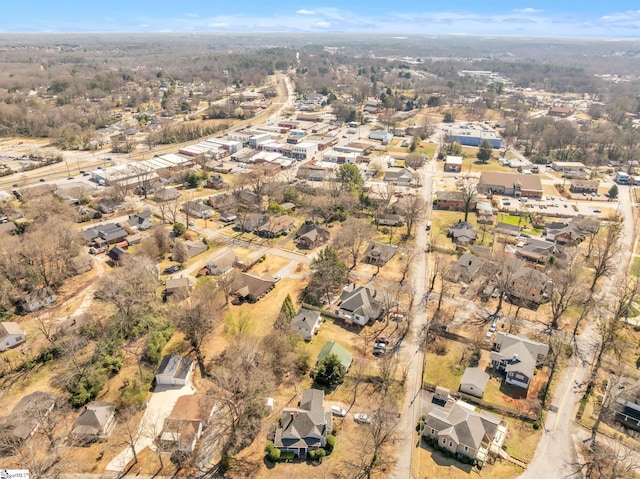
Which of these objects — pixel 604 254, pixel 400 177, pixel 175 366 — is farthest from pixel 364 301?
pixel 400 177

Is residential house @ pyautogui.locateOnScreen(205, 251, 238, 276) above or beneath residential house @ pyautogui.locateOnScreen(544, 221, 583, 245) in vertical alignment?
beneath

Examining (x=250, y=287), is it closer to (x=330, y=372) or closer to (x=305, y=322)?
(x=305, y=322)

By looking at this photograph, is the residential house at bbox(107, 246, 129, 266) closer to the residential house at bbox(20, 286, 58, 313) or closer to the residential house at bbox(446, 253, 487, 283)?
the residential house at bbox(20, 286, 58, 313)

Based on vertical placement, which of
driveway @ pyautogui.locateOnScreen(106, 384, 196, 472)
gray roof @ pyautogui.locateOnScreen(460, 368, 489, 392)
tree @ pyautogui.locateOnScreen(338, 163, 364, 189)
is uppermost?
tree @ pyautogui.locateOnScreen(338, 163, 364, 189)

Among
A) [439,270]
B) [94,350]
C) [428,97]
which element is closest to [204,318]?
[94,350]

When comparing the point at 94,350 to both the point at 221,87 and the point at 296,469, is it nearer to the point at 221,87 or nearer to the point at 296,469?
the point at 296,469

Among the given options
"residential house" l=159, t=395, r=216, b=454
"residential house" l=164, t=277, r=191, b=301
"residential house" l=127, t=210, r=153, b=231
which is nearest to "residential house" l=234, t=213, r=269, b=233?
"residential house" l=127, t=210, r=153, b=231

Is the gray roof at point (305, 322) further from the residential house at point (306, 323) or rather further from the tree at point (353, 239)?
the tree at point (353, 239)
